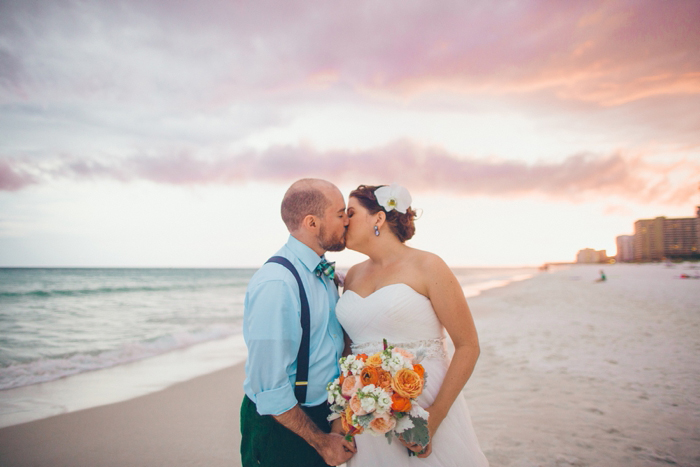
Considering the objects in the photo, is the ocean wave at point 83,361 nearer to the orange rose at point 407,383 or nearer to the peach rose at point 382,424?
the peach rose at point 382,424

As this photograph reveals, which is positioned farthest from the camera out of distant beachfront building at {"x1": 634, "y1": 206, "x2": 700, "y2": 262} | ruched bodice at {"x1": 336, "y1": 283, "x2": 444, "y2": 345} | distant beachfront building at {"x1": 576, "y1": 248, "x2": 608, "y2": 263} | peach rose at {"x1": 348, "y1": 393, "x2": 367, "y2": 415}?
distant beachfront building at {"x1": 576, "y1": 248, "x2": 608, "y2": 263}

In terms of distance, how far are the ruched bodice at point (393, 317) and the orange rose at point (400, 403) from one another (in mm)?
738

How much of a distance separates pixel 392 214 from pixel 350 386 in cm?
144

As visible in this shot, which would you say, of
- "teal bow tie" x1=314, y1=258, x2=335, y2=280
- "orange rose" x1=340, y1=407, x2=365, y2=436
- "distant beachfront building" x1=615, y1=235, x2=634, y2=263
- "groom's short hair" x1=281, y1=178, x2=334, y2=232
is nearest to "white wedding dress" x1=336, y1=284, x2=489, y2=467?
"teal bow tie" x1=314, y1=258, x2=335, y2=280

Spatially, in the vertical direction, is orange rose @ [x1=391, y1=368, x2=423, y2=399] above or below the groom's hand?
above

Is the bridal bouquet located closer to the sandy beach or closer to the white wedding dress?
the white wedding dress

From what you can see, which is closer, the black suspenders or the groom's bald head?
the black suspenders

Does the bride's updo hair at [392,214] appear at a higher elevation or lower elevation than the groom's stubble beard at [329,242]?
higher

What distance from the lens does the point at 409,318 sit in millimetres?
2629

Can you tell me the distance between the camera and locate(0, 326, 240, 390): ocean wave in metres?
7.61

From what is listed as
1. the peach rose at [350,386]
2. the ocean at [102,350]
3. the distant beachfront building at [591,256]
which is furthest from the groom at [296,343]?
the distant beachfront building at [591,256]

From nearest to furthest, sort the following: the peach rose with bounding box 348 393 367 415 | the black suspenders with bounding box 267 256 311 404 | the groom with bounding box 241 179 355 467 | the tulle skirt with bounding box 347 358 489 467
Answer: the peach rose with bounding box 348 393 367 415
the groom with bounding box 241 179 355 467
the black suspenders with bounding box 267 256 311 404
the tulle skirt with bounding box 347 358 489 467

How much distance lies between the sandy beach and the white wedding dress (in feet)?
6.54

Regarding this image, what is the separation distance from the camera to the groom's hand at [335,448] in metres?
2.17
